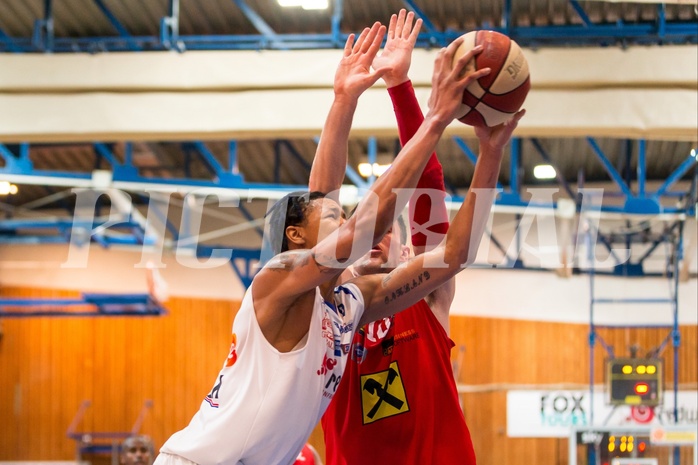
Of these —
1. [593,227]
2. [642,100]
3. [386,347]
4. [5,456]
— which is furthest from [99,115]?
[5,456]

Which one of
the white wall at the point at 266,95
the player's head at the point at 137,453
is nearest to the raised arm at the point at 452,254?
the white wall at the point at 266,95

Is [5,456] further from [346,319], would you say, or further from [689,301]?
[346,319]

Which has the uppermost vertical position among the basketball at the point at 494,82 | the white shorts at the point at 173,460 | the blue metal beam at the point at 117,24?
the blue metal beam at the point at 117,24

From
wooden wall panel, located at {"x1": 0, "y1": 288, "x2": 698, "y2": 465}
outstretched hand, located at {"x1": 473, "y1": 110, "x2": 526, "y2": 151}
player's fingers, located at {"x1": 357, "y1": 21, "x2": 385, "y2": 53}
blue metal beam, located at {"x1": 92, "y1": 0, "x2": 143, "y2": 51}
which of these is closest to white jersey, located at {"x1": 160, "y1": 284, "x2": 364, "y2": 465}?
outstretched hand, located at {"x1": 473, "y1": 110, "x2": 526, "y2": 151}

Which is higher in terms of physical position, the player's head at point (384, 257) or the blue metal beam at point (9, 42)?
the blue metal beam at point (9, 42)

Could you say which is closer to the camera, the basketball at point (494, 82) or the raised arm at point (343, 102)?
the basketball at point (494, 82)

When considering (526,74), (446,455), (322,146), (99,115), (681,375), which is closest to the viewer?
(526,74)

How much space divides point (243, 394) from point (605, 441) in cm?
1182

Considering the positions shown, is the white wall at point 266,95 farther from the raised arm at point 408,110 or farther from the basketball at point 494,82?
the basketball at point 494,82

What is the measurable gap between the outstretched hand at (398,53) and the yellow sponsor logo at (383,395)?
4.40ft

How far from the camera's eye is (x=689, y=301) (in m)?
18.6

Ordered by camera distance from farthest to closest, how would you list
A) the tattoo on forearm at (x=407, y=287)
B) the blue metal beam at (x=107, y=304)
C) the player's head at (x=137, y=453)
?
the blue metal beam at (x=107, y=304) → the player's head at (x=137, y=453) → the tattoo on forearm at (x=407, y=287)

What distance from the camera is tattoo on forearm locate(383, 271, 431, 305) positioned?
3982mm

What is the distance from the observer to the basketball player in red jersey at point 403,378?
411cm
